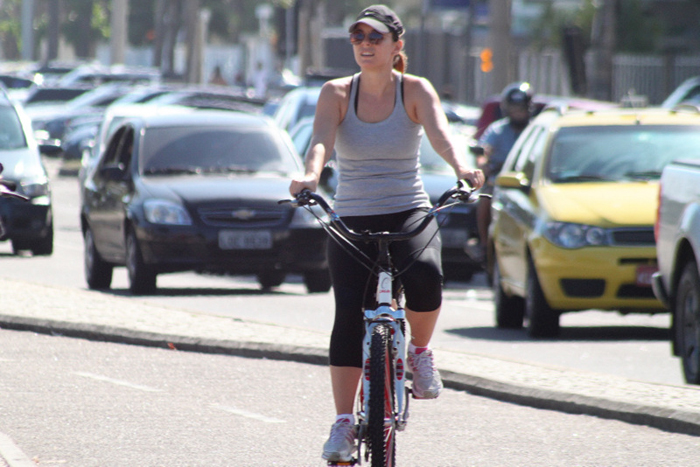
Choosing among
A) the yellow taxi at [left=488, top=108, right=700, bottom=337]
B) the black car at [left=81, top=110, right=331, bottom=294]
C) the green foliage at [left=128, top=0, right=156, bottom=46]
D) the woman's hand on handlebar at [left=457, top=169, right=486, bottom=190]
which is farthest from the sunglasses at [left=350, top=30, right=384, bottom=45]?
the green foliage at [left=128, top=0, right=156, bottom=46]

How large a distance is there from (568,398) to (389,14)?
2.58 m

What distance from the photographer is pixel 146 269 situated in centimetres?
1359

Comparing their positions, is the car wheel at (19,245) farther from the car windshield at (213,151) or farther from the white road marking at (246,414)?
the white road marking at (246,414)

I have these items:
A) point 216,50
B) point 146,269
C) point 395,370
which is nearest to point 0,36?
point 216,50

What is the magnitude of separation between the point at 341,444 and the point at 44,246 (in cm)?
1271

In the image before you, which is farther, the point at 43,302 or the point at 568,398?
the point at 43,302

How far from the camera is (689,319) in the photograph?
880cm

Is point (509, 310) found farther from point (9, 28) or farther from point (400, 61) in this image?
point (9, 28)

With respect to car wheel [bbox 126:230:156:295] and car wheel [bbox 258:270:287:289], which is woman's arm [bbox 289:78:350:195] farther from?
car wheel [bbox 258:270:287:289]

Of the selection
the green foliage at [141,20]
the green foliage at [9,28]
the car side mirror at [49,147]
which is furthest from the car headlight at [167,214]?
the green foliage at [9,28]

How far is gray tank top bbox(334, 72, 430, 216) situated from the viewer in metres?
5.96

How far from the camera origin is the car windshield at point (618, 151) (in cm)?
1192

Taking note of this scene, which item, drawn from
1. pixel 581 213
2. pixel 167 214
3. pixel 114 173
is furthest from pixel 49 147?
pixel 581 213

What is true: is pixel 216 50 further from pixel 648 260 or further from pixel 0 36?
pixel 648 260
